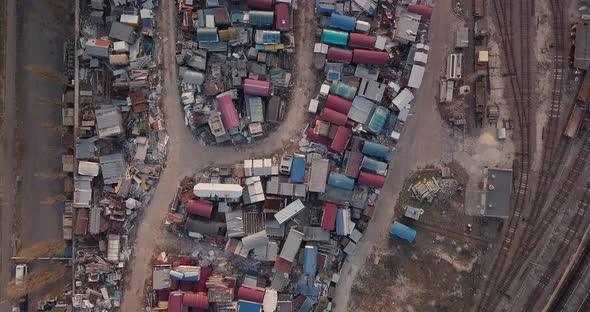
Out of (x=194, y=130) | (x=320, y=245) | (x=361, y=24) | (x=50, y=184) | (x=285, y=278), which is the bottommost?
(x=285, y=278)

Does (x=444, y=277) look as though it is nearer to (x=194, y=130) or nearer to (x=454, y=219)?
(x=454, y=219)

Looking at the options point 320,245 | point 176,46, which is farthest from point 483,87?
point 176,46

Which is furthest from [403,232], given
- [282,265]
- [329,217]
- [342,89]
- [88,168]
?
[88,168]

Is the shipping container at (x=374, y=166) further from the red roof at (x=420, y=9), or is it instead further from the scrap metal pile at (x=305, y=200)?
the red roof at (x=420, y=9)

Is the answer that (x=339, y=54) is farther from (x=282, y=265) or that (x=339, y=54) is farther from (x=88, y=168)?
(x=88, y=168)

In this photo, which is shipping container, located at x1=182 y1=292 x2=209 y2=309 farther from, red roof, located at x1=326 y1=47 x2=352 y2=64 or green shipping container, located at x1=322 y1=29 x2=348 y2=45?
green shipping container, located at x1=322 y1=29 x2=348 y2=45

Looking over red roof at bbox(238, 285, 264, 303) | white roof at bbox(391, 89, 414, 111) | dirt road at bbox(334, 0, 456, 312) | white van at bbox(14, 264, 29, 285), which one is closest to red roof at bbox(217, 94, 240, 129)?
white roof at bbox(391, 89, 414, 111)

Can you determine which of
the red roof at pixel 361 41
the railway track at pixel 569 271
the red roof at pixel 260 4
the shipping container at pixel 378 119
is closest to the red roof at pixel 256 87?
the red roof at pixel 260 4
